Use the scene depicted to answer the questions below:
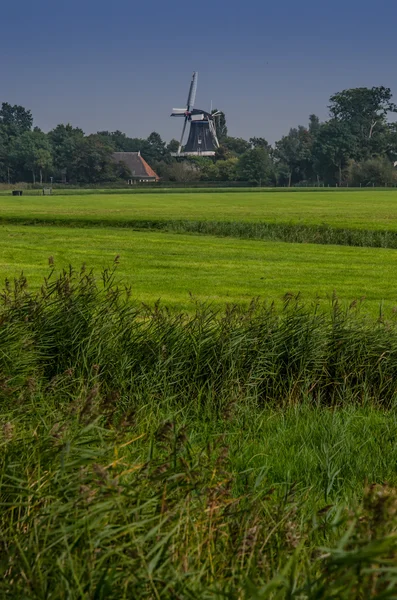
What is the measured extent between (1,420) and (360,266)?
1801cm

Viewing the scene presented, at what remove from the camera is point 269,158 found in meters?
120

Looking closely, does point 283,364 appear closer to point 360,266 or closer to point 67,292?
point 67,292

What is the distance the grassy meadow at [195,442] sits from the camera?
111 inches

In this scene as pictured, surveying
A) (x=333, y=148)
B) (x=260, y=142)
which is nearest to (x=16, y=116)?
(x=260, y=142)

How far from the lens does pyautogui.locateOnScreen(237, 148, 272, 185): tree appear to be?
115812 millimetres

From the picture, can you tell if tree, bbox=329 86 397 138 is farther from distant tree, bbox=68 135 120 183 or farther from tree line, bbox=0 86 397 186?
distant tree, bbox=68 135 120 183

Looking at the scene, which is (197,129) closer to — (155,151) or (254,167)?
(155,151)

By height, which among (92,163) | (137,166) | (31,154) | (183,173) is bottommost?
(183,173)

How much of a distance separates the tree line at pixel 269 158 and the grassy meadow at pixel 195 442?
→ 101 metres

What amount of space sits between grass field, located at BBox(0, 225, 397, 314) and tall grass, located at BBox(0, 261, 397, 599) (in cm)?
675

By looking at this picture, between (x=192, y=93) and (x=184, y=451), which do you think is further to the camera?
(x=192, y=93)

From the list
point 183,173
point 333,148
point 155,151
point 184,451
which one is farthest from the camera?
point 155,151

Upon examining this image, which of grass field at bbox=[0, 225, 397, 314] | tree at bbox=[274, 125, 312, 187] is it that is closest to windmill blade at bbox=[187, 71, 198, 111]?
tree at bbox=[274, 125, 312, 187]

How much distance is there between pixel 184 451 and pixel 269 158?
118 meters
